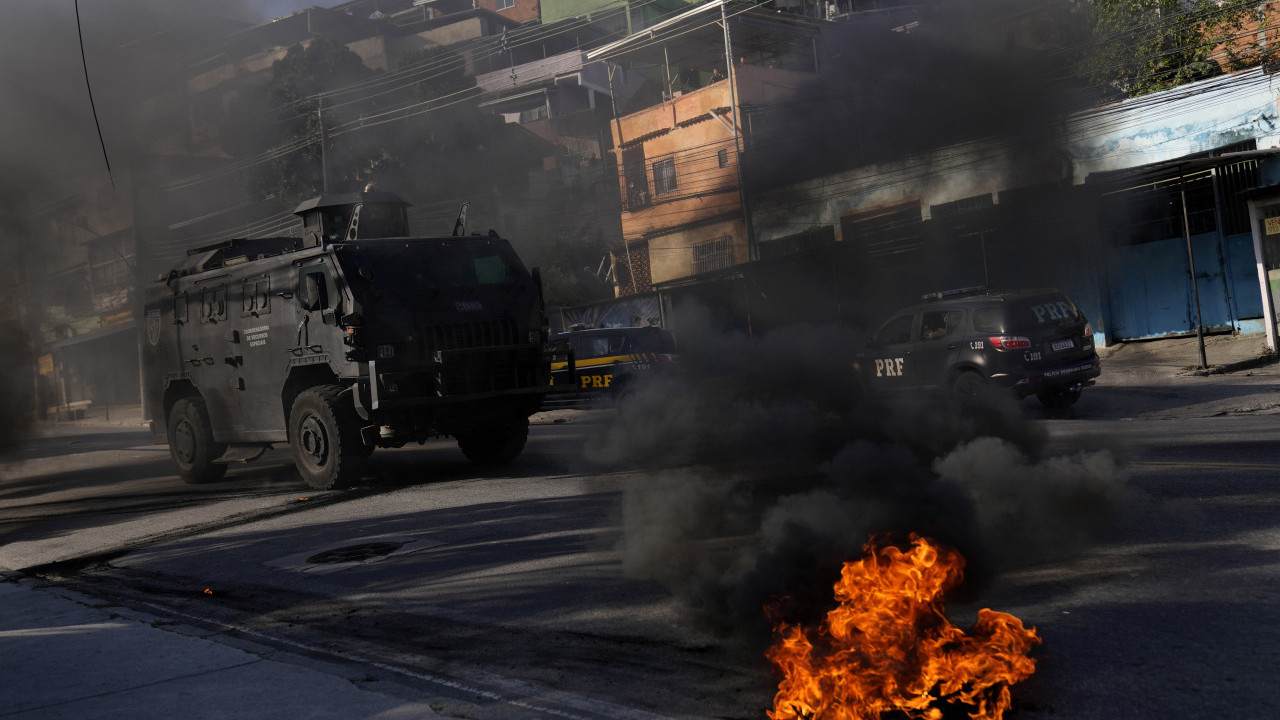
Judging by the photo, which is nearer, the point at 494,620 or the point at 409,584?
the point at 494,620

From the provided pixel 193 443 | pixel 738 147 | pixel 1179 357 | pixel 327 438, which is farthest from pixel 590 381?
pixel 738 147

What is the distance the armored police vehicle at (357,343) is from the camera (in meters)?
10.5

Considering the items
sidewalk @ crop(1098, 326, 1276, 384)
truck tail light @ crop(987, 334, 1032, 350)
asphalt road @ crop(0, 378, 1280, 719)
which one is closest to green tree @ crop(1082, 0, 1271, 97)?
sidewalk @ crop(1098, 326, 1276, 384)

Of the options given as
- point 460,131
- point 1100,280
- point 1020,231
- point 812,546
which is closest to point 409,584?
point 812,546

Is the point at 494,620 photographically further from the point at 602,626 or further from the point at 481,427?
the point at 481,427

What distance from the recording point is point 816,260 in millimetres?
13680

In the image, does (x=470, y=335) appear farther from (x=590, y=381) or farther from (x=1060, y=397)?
(x=1060, y=397)

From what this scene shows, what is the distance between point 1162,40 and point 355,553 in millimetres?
22748

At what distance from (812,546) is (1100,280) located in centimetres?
1945

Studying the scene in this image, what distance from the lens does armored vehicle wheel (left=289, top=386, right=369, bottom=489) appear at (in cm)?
1070

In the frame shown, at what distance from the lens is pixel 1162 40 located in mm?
22484

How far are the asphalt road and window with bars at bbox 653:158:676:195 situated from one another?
25565mm

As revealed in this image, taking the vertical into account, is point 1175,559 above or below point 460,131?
below

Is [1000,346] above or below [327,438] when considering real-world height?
above
